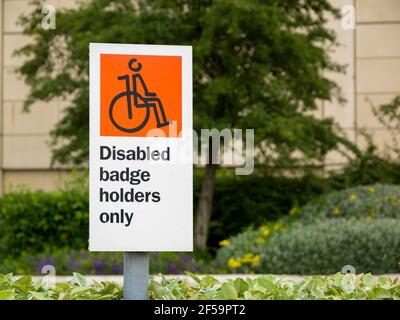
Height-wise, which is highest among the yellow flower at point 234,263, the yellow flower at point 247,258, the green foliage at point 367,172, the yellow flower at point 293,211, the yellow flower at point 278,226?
the green foliage at point 367,172

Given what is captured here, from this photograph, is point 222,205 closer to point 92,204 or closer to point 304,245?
point 304,245

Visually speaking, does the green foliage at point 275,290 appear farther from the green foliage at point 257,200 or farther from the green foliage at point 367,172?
the green foliage at point 367,172

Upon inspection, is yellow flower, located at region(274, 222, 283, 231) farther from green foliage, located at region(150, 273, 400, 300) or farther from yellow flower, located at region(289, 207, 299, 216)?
green foliage, located at region(150, 273, 400, 300)

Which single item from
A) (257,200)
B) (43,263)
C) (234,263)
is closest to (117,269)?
(43,263)

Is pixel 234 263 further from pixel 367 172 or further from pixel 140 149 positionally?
pixel 140 149

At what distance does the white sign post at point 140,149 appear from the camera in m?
2.88

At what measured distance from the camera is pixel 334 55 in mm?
12141

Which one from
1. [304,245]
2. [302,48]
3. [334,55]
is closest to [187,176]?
[304,245]

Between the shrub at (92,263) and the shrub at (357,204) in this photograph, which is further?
the shrub at (357,204)

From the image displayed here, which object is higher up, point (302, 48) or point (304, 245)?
point (302, 48)

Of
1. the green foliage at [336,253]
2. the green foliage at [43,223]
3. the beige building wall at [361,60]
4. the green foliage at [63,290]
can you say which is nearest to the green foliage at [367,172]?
the beige building wall at [361,60]

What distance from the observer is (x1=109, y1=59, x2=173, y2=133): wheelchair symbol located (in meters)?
2.90
